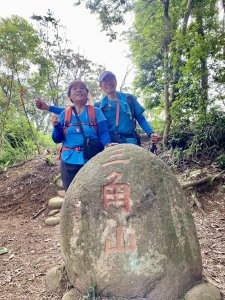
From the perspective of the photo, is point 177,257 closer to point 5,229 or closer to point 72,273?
point 72,273

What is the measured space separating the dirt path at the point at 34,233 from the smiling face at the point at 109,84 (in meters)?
2.47

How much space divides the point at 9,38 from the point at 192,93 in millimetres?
5473

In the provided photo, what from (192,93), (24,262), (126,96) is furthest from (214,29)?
(24,262)

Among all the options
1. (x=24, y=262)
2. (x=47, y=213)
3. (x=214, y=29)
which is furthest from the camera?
(x=214, y=29)

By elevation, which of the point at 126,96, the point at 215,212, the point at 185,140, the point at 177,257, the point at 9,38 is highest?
the point at 9,38

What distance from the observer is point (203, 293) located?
2.23m

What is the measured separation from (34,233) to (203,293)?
350 centimetres

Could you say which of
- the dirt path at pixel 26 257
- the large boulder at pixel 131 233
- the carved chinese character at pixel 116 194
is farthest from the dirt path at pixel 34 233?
the carved chinese character at pixel 116 194

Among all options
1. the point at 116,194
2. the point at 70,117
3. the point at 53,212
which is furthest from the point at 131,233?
the point at 53,212

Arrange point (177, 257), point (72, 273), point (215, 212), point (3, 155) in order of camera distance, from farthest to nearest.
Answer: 1. point (3, 155)
2. point (215, 212)
3. point (72, 273)
4. point (177, 257)

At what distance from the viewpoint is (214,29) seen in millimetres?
5961

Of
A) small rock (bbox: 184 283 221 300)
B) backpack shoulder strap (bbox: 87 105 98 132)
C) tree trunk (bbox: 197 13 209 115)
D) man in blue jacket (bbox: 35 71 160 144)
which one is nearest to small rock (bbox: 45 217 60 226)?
man in blue jacket (bbox: 35 71 160 144)

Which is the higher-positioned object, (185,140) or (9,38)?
(9,38)

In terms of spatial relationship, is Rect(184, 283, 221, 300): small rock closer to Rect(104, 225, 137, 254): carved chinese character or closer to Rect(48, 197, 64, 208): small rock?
Rect(104, 225, 137, 254): carved chinese character
